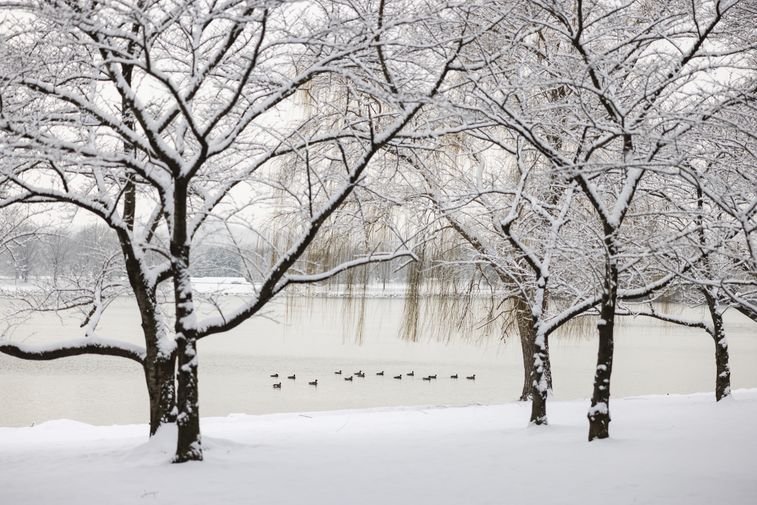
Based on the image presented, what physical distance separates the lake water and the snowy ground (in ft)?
13.5

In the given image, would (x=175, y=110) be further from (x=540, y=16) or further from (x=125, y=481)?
(x=540, y=16)

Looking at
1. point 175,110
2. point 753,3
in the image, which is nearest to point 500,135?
point 753,3

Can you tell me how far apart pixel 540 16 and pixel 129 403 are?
1226 cm

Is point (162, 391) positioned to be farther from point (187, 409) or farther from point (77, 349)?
point (77, 349)

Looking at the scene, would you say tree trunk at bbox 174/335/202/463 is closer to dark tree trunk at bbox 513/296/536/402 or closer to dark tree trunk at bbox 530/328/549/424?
dark tree trunk at bbox 530/328/549/424

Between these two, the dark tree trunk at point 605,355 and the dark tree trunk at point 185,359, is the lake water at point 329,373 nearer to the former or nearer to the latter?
the dark tree trunk at point 185,359

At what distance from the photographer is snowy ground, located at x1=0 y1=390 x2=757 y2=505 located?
574cm

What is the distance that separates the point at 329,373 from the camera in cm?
2245

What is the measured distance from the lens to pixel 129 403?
55.0ft

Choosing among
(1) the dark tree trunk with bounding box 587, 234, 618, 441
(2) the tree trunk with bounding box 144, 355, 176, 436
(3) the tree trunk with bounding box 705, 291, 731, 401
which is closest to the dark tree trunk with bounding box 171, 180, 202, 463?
(2) the tree trunk with bounding box 144, 355, 176, 436

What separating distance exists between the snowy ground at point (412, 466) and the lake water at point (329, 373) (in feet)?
13.5

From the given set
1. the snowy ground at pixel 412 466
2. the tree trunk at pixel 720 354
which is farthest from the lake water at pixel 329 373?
the snowy ground at pixel 412 466

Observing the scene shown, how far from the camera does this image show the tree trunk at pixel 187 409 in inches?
267

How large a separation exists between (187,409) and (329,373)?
15.8m
